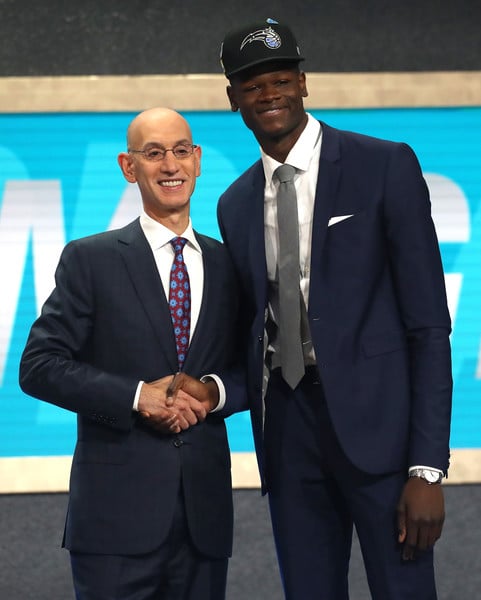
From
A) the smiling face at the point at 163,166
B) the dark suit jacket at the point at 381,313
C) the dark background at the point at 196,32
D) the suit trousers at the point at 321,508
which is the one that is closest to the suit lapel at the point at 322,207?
the dark suit jacket at the point at 381,313

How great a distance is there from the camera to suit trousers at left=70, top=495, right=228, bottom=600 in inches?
105

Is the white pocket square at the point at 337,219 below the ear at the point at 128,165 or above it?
below

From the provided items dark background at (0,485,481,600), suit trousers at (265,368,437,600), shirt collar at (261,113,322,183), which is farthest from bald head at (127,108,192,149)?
dark background at (0,485,481,600)

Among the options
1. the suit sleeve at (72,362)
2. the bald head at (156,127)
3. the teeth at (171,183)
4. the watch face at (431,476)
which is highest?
the bald head at (156,127)

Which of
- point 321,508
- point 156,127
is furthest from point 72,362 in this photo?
point 321,508

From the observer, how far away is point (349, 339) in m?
2.60

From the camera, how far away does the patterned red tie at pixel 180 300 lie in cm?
272

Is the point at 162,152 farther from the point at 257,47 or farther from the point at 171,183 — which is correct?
the point at 257,47

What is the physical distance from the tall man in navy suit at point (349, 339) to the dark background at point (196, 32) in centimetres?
342

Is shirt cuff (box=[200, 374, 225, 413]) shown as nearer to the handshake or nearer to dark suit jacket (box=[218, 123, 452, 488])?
the handshake

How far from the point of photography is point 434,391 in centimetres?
257

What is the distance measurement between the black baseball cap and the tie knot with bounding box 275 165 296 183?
0.27 metres

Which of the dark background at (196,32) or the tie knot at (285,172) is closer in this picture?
the tie knot at (285,172)

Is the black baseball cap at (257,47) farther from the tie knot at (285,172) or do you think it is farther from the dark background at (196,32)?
the dark background at (196,32)
